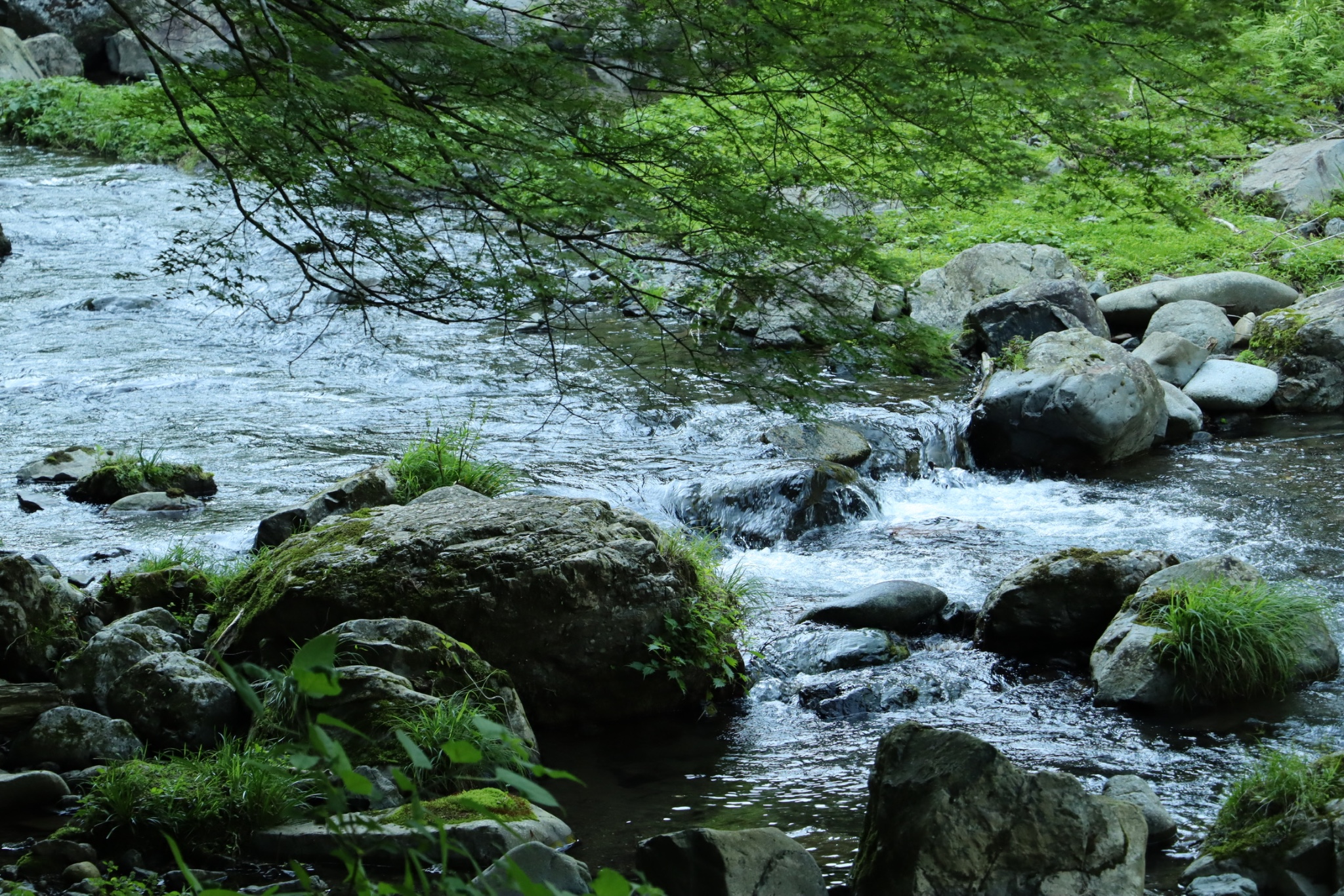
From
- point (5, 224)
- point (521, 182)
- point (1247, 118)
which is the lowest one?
point (5, 224)

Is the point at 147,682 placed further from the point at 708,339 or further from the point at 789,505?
the point at 789,505

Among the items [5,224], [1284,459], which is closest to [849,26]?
[1284,459]

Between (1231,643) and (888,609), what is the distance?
1.89 m

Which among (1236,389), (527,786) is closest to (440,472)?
(527,786)

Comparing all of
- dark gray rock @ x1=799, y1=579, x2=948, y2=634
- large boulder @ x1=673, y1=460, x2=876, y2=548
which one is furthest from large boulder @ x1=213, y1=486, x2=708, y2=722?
large boulder @ x1=673, y1=460, x2=876, y2=548

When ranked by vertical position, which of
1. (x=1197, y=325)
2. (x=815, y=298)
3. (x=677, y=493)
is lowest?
(x=677, y=493)

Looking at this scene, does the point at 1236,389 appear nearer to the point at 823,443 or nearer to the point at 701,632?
the point at 823,443

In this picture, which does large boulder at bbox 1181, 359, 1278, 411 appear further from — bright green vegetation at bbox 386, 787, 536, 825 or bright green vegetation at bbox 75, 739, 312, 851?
bright green vegetation at bbox 75, 739, 312, 851

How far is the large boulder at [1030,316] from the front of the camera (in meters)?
12.6

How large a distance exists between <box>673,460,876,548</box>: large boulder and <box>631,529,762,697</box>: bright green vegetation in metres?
1.84

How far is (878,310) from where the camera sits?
6.96 m

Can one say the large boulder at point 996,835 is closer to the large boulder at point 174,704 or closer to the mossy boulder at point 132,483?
the large boulder at point 174,704

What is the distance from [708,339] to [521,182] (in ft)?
3.74

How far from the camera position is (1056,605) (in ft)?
22.5
